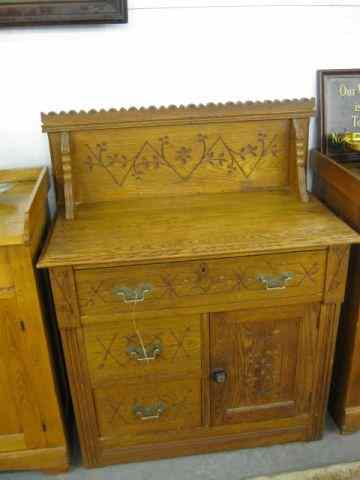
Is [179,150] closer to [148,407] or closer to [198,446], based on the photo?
[148,407]

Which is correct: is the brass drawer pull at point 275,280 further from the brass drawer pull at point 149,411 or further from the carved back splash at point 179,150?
the brass drawer pull at point 149,411

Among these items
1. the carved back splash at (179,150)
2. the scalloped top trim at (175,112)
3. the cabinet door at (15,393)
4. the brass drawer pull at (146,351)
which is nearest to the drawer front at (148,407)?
the brass drawer pull at (146,351)

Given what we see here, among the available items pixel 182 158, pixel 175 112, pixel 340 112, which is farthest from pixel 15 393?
pixel 340 112

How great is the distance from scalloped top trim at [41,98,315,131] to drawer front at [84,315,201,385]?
0.68 m

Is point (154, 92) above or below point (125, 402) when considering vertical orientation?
above

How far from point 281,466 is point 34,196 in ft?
4.12

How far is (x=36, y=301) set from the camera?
1.35 m

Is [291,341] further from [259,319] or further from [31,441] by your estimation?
[31,441]

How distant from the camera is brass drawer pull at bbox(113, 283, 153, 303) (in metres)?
1.36

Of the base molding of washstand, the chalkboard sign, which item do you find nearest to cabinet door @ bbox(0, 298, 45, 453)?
the base molding of washstand

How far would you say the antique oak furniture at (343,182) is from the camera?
1569mm

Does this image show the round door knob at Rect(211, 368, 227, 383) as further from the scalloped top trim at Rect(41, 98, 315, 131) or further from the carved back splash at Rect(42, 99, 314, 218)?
the scalloped top trim at Rect(41, 98, 315, 131)

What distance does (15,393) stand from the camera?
4.83ft

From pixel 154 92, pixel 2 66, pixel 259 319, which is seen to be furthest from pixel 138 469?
pixel 2 66
